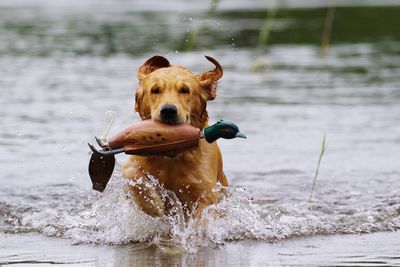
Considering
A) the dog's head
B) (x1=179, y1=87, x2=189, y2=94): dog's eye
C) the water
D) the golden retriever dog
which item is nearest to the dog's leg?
the golden retriever dog

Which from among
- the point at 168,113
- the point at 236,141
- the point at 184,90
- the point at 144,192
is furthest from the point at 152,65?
the point at 236,141

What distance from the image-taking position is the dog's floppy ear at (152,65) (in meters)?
6.90

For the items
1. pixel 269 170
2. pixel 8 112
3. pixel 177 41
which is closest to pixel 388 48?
pixel 177 41

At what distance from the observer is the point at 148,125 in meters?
6.39

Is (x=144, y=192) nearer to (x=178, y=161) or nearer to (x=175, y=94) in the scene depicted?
(x=178, y=161)

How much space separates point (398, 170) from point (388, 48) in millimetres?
10019

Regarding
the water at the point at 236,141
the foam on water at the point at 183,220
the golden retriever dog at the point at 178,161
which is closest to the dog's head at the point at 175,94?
the golden retriever dog at the point at 178,161

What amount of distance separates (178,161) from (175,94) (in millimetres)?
461

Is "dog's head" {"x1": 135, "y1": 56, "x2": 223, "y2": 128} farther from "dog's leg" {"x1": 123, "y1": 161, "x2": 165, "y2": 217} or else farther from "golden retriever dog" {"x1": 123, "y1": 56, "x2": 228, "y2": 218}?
"dog's leg" {"x1": 123, "y1": 161, "x2": 165, "y2": 217}

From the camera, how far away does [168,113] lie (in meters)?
6.34

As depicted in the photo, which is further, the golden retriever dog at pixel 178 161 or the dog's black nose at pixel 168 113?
the golden retriever dog at pixel 178 161

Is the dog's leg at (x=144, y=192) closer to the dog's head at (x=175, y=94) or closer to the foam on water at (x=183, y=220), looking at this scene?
the foam on water at (x=183, y=220)

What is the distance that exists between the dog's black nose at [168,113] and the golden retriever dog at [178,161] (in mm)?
30

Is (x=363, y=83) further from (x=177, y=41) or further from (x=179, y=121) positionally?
(x=179, y=121)
